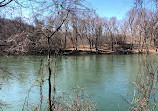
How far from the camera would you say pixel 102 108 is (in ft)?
19.2

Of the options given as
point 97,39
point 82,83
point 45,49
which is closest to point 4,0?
point 45,49

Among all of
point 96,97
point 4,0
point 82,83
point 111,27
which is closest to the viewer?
point 4,0

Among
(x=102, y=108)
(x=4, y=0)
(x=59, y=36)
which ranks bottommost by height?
(x=102, y=108)

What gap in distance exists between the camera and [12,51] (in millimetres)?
2617

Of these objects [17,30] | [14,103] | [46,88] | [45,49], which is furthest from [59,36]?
[46,88]

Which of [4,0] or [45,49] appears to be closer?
[4,0]

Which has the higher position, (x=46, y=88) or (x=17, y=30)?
(x=17, y=30)

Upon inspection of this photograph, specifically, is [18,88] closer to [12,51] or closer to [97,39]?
[12,51]

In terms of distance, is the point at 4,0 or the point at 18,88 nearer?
the point at 4,0

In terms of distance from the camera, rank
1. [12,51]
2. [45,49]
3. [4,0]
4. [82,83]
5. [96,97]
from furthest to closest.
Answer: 1. [82,83]
2. [96,97]
3. [12,51]
4. [45,49]
5. [4,0]

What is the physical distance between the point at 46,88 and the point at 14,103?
5.65 ft

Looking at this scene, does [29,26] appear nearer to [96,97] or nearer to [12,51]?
[12,51]

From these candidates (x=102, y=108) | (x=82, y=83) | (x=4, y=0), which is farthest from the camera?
(x=82, y=83)

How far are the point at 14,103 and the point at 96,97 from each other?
10.8 ft
